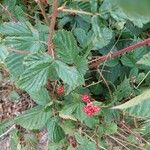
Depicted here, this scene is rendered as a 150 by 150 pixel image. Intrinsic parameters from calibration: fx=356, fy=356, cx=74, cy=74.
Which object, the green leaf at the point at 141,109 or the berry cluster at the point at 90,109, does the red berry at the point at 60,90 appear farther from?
the green leaf at the point at 141,109

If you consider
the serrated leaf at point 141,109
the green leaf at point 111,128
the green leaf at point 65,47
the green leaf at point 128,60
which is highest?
the green leaf at point 65,47

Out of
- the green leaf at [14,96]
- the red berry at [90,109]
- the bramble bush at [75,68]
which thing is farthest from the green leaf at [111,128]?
the green leaf at [14,96]

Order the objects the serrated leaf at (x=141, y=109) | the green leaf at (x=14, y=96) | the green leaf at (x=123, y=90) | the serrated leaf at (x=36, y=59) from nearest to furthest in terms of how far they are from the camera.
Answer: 1. the serrated leaf at (x=141, y=109)
2. the serrated leaf at (x=36, y=59)
3. the green leaf at (x=123, y=90)
4. the green leaf at (x=14, y=96)

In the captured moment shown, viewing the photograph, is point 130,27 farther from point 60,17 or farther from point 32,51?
point 32,51

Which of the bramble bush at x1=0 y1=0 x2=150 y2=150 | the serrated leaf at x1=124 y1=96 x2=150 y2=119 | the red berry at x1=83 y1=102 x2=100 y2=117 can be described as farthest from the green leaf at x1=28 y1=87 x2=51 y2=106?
the serrated leaf at x1=124 y1=96 x2=150 y2=119

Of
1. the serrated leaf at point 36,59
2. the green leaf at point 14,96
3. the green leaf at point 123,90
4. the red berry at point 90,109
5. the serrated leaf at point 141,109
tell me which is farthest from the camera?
the green leaf at point 14,96

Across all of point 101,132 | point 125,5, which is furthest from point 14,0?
point 125,5

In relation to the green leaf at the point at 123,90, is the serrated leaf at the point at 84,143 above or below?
below

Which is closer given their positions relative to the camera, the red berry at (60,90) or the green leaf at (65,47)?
the green leaf at (65,47)
